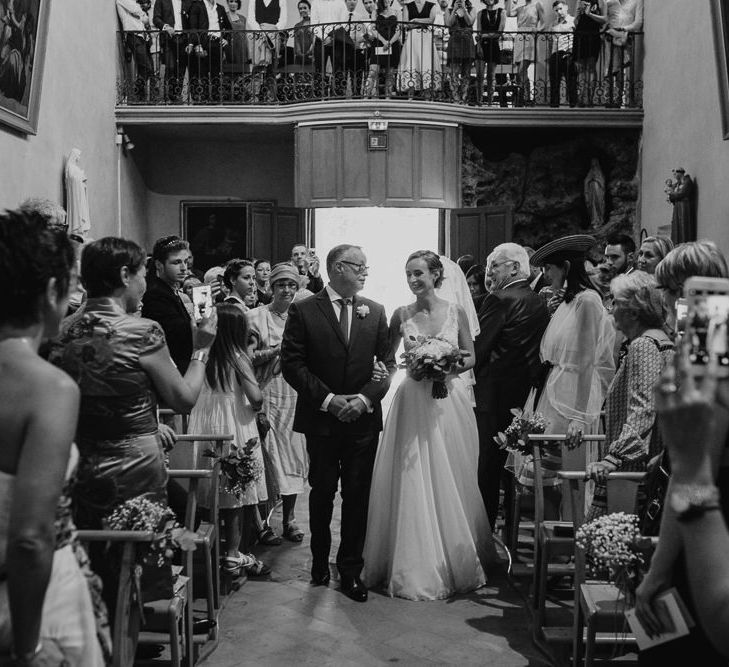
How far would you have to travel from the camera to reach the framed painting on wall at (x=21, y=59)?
909 centimetres

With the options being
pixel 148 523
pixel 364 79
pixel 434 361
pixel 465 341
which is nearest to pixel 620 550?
pixel 148 523

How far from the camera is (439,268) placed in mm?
5590

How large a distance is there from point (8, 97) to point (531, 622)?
7.51m

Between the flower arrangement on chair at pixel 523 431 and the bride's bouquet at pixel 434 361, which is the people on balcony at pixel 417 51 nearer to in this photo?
the bride's bouquet at pixel 434 361

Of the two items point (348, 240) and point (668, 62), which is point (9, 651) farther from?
point (348, 240)

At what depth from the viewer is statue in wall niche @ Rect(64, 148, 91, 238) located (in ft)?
38.9

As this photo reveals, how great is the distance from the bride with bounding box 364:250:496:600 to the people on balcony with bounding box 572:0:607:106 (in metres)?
9.53

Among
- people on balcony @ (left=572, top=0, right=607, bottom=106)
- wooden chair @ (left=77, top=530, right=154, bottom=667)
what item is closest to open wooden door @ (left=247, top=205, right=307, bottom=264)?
people on balcony @ (left=572, top=0, right=607, bottom=106)

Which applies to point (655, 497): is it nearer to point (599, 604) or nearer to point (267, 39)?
point (599, 604)

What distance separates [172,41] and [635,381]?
12.6 metres

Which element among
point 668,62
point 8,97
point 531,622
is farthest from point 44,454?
point 668,62

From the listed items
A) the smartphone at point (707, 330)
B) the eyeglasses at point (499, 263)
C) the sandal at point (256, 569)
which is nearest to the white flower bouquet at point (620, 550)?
the smartphone at point (707, 330)

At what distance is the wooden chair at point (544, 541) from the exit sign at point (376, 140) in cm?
939

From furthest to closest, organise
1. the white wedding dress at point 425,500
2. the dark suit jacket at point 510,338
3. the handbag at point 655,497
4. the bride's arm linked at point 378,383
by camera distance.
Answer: the dark suit jacket at point 510,338, the white wedding dress at point 425,500, the bride's arm linked at point 378,383, the handbag at point 655,497
